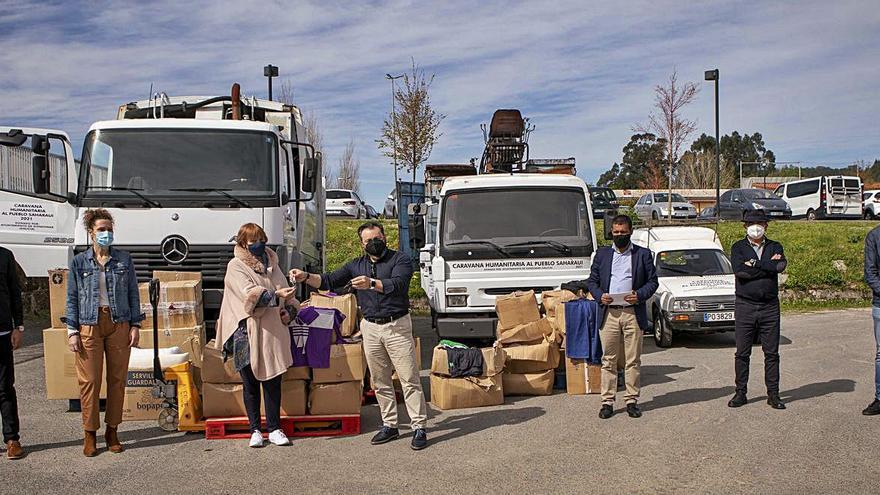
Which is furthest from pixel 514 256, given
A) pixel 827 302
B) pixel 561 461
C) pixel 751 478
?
pixel 827 302

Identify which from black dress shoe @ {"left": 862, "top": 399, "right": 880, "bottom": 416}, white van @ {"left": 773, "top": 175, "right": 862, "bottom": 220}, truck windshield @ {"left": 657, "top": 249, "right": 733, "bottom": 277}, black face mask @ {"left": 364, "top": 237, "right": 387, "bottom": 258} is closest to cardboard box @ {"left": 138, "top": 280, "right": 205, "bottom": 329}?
black face mask @ {"left": 364, "top": 237, "right": 387, "bottom": 258}

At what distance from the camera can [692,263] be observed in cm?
1423

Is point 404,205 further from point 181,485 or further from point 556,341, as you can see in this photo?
point 181,485

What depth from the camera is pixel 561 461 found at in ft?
21.1

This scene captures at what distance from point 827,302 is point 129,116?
626 inches

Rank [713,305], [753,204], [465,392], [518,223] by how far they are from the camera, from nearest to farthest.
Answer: [465,392]
[518,223]
[713,305]
[753,204]

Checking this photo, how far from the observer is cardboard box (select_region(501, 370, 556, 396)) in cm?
905

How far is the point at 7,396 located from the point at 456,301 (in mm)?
5386

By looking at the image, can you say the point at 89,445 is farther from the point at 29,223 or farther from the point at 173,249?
the point at 29,223

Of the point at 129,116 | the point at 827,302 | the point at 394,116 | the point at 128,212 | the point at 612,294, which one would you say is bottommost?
the point at 827,302

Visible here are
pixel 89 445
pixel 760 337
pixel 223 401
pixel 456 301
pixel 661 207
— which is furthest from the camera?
pixel 661 207

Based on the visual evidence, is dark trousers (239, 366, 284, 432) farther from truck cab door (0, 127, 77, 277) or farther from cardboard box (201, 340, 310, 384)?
truck cab door (0, 127, 77, 277)

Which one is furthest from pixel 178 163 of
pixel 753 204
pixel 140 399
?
pixel 753 204

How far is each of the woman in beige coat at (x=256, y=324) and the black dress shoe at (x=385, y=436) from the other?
77 cm
